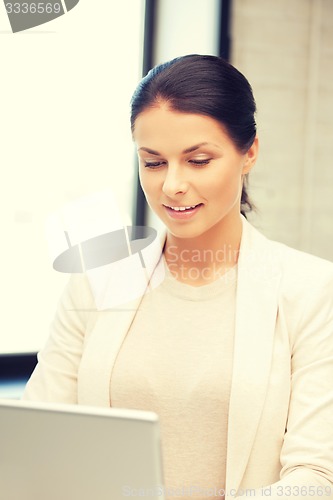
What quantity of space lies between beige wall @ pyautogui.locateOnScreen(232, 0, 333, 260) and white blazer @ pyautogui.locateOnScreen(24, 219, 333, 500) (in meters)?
1.19

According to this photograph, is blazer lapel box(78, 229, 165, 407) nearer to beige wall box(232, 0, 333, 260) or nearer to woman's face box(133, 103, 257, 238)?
woman's face box(133, 103, 257, 238)

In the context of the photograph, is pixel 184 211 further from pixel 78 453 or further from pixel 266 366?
pixel 78 453

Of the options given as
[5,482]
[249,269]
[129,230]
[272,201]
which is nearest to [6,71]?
[129,230]

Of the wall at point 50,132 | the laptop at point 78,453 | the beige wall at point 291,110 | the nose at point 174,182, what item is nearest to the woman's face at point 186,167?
the nose at point 174,182

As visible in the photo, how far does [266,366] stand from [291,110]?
1528 millimetres

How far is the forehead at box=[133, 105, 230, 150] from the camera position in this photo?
3.67 feet

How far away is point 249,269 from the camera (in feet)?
4.04

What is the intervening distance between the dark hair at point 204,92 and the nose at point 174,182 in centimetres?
11

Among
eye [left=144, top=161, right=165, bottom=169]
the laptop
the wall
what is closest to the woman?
eye [left=144, top=161, right=165, bottom=169]

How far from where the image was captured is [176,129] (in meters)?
1.12

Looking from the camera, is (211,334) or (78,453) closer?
(78,453)

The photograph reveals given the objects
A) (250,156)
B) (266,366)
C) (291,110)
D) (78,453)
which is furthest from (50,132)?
(78,453)

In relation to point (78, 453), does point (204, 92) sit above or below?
above

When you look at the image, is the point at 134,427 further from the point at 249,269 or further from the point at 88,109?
the point at 88,109
